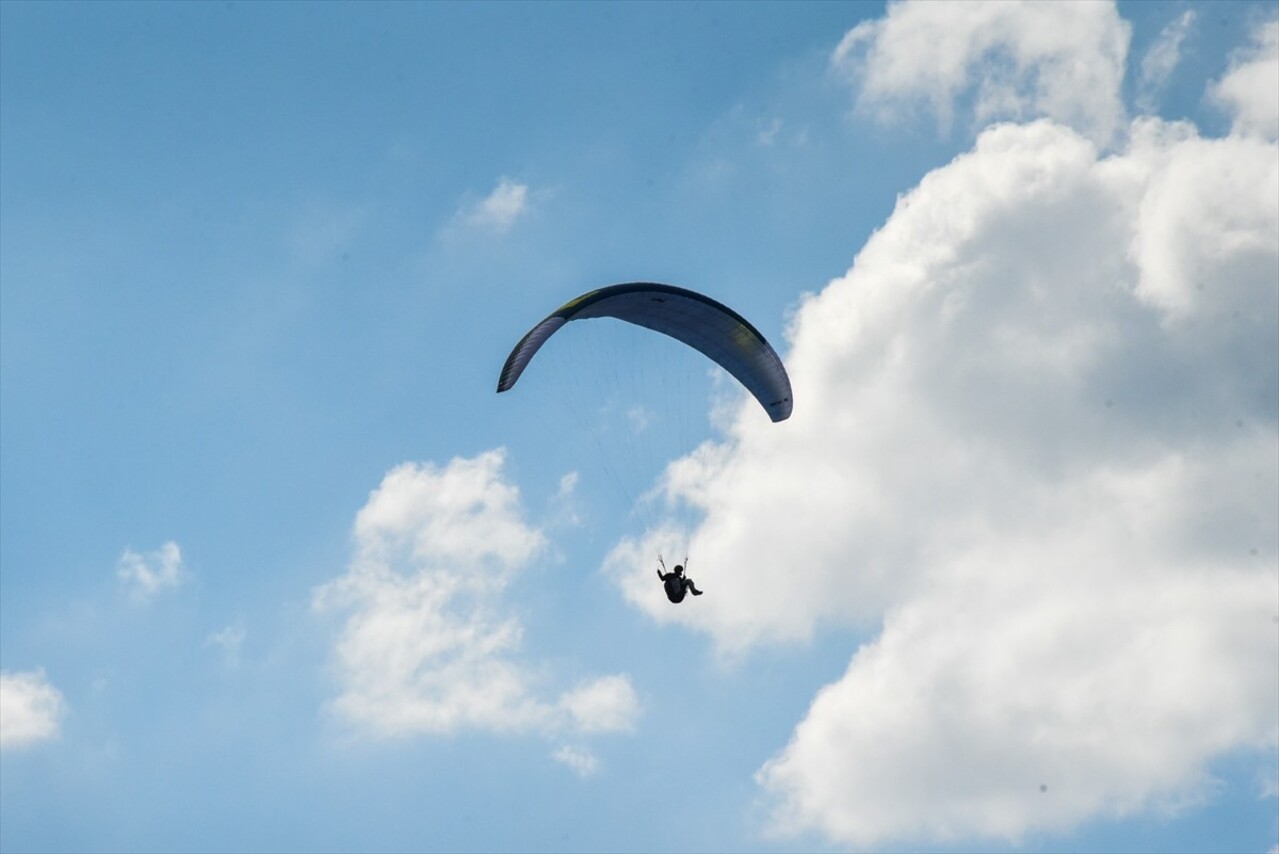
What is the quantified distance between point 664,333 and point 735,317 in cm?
304

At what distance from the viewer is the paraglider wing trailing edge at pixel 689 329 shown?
4800cm

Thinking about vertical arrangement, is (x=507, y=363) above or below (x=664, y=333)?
below

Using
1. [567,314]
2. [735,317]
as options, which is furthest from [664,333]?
[567,314]

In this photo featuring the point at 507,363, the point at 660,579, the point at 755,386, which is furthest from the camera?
the point at 755,386

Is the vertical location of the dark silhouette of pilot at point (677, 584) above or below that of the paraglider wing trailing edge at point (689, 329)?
below

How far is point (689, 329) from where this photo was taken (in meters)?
52.9

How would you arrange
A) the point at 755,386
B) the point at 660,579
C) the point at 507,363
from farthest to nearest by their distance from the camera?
the point at 755,386 → the point at 660,579 → the point at 507,363

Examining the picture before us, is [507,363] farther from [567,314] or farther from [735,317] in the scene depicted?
[735,317]

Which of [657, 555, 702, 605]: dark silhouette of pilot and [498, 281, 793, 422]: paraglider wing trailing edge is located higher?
[498, 281, 793, 422]: paraglider wing trailing edge

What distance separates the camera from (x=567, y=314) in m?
48.3

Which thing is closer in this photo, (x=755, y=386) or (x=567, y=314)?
(x=567, y=314)

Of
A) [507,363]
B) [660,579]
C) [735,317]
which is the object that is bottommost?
[660,579]

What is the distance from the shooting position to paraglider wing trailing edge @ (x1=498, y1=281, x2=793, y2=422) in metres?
48.0

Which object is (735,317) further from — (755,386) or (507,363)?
(507,363)
